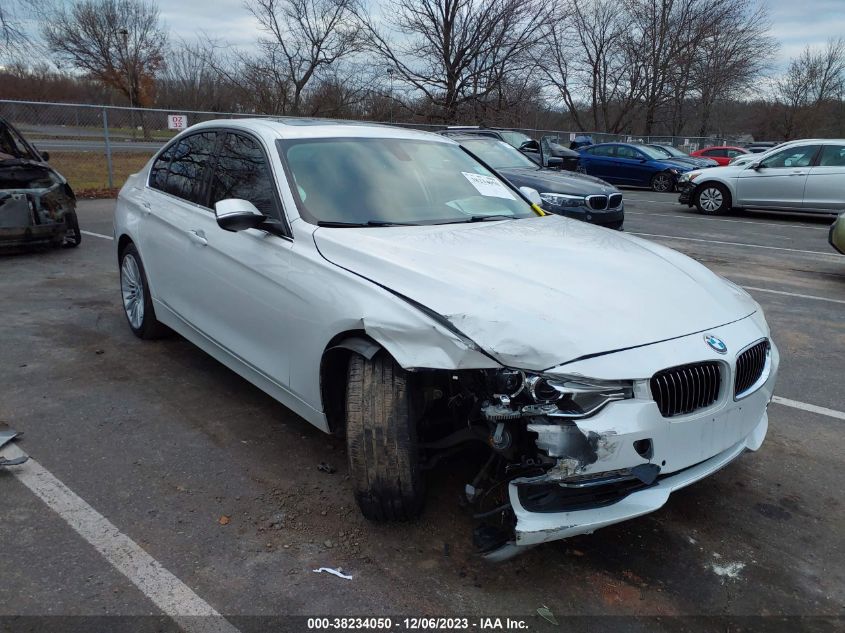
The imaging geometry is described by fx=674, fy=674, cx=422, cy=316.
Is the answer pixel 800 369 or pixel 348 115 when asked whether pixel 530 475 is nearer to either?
pixel 800 369

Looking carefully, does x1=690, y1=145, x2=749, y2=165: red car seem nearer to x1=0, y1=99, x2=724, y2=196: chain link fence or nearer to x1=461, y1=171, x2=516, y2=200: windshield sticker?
x1=0, y1=99, x2=724, y2=196: chain link fence

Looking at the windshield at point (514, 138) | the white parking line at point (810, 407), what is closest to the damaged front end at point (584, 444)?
the white parking line at point (810, 407)

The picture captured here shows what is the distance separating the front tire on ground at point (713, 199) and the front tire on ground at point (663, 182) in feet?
18.1

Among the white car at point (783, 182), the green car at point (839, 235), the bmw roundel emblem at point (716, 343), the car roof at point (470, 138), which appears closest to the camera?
the bmw roundel emblem at point (716, 343)

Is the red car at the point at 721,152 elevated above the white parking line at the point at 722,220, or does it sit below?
above

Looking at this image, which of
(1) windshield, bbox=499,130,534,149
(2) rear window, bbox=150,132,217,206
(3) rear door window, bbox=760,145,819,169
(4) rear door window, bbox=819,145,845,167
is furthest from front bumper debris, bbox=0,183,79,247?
(4) rear door window, bbox=819,145,845,167

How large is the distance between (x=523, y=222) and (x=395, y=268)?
1307mm

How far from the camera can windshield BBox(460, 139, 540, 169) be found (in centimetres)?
998

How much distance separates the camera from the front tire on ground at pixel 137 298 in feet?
16.4

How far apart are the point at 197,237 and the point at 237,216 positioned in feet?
2.90

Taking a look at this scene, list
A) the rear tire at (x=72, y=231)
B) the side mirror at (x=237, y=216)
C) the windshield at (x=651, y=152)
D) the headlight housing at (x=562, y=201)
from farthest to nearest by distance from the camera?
the windshield at (x=651, y=152) < the headlight housing at (x=562, y=201) < the rear tire at (x=72, y=231) < the side mirror at (x=237, y=216)

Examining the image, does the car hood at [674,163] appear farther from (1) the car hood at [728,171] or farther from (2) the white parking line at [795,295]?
(2) the white parking line at [795,295]

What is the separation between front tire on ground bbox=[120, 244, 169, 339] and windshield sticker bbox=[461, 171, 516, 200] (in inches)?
97.4

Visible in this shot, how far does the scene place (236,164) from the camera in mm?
4020
